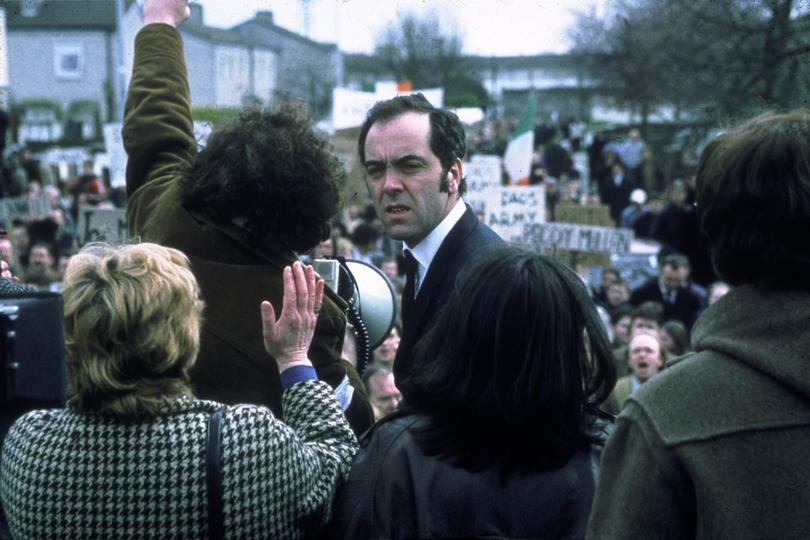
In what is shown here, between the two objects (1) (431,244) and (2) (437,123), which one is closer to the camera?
(1) (431,244)

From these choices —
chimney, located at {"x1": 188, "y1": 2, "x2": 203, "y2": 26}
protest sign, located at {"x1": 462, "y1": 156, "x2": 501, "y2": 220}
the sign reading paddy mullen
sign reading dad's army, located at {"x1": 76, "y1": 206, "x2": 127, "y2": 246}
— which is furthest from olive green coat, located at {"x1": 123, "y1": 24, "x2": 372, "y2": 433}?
protest sign, located at {"x1": 462, "y1": 156, "x2": 501, "y2": 220}

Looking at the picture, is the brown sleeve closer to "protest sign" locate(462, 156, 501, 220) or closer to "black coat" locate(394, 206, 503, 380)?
"black coat" locate(394, 206, 503, 380)

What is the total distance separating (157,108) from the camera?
3.08 m

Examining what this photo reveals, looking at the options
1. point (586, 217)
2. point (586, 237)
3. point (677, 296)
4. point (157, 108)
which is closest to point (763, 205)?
point (157, 108)

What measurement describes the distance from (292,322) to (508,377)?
1.85ft

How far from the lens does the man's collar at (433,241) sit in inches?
151

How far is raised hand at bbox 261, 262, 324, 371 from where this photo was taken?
8.49 ft

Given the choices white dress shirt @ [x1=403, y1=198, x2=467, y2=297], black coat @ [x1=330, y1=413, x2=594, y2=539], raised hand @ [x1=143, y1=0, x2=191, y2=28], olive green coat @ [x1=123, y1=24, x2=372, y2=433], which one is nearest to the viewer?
black coat @ [x1=330, y1=413, x2=594, y2=539]

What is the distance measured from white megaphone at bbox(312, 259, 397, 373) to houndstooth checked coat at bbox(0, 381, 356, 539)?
817mm

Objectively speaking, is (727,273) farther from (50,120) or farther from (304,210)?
(50,120)

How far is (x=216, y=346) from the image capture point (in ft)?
9.09

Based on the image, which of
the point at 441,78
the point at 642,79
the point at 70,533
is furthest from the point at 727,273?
the point at 441,78

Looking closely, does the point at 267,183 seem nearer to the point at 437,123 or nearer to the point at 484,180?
the point at 437,123

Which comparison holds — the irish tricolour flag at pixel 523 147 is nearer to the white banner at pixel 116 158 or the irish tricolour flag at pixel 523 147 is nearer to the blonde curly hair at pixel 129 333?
the white banner at pixel 116 158
